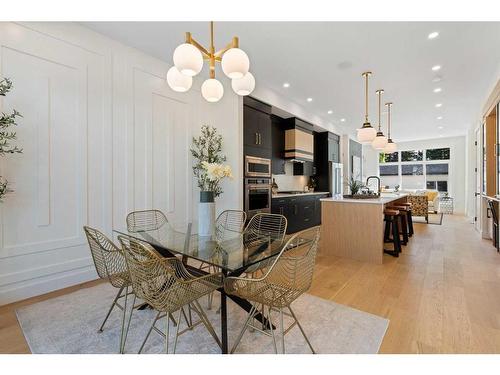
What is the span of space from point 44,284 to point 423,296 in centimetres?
382

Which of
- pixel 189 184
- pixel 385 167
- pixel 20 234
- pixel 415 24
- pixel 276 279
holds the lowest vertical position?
pixel 276 279

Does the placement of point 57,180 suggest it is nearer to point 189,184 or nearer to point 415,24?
point 189,184

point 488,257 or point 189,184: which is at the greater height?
point 189,184

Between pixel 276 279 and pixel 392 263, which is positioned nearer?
pixel 276 279

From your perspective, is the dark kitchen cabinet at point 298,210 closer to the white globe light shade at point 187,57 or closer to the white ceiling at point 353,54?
the white ceiling at point 353,54

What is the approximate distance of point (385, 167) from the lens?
1124 cm

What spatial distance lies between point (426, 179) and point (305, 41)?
9977 mm

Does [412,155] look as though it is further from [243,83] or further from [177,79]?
[177,79]

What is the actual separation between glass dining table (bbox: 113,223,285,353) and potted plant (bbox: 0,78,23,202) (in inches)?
48.8

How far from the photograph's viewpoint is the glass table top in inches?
62.3

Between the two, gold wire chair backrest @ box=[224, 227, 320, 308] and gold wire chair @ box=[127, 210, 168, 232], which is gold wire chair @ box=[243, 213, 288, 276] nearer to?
gold wire chair backrest @ box=[224, 227, 320, 308]

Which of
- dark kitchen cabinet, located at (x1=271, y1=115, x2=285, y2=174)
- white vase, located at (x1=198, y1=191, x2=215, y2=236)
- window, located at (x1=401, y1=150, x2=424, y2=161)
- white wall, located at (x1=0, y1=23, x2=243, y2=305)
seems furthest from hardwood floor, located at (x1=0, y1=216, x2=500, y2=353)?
window, located at (x1=401, y1=150, x2=424, y2=161)

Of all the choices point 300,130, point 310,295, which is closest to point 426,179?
point 300,130

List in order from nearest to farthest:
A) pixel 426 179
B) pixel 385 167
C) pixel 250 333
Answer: pixel 250 333 < pixel 426 179 < pixel 385 167
